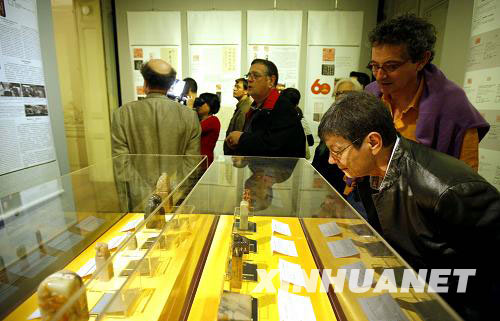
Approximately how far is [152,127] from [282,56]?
2.27 m

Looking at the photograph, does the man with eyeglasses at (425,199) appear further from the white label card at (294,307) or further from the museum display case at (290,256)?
the white label card at (294,307)

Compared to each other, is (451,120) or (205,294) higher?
(451,120)

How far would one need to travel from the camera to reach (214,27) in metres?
3.42

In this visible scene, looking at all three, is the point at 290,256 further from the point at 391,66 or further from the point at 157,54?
the point at 157,54

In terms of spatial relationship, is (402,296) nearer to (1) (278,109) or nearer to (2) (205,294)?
(2) (205,294)

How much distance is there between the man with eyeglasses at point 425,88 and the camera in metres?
1.07

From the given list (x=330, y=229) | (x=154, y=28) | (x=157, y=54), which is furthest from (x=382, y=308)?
(x=154, y=28)

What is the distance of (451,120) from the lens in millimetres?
1078

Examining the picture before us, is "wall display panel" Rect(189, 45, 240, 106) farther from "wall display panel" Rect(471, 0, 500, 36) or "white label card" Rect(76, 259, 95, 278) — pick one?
"white label card" Rect(76, 259, 95, 278)

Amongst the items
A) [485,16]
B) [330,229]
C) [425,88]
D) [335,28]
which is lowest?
[330,229]

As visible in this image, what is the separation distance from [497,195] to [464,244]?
159 mm

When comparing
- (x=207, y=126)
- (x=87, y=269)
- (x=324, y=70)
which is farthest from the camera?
(x=324, y=70)

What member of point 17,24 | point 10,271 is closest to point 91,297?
point 10,271

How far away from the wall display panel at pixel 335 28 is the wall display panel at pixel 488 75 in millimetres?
1609
